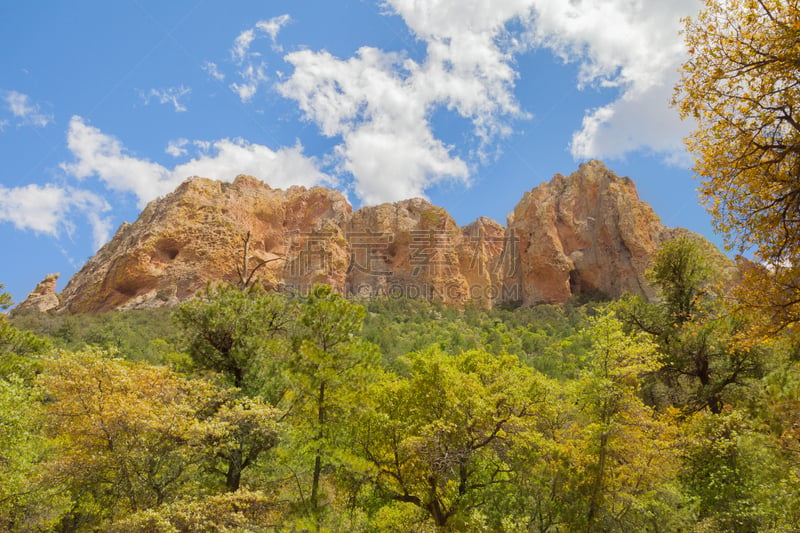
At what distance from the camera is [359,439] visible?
1254 cm

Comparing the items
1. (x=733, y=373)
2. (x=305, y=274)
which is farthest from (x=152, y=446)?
(x=305, y=274)

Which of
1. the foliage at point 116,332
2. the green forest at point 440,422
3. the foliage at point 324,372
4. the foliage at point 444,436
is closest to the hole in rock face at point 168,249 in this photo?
the foliage at point 116,332

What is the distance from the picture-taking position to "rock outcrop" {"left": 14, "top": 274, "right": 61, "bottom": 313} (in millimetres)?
63394

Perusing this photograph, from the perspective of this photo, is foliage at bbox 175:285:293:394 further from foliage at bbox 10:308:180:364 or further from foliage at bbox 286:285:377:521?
foliage at bbox 10:308:180:364

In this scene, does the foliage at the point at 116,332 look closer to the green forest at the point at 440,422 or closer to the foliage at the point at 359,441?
the green forest at the point at 440,422

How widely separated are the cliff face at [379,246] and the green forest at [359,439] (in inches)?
1674

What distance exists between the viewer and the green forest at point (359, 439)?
8734 millimetres

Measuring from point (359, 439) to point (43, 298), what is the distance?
7529cm

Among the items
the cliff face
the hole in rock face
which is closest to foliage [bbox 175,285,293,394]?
the cliff face

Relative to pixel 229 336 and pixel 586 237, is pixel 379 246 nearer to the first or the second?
pixel 586 237

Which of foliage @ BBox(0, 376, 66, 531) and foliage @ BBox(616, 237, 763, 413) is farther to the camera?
foliage @ BBox(616, 237, 763, 413)

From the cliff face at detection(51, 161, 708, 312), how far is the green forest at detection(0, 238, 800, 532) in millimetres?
42522

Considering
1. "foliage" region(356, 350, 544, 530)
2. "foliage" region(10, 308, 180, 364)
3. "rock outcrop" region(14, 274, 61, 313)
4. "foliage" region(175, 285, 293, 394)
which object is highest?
"rock outcrop" region(14, 274, 61, 313)

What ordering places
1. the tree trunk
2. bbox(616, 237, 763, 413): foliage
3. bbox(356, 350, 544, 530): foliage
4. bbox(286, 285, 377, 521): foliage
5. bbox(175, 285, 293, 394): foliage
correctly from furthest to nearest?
bbox(616, 237, 763, 413): foliage, bbox(175, 285, 293, 394): foliage, bbox(356, 350, 544, 530): foliage, bbox(286, 285, 377, 521): foliage, the tree trunk
